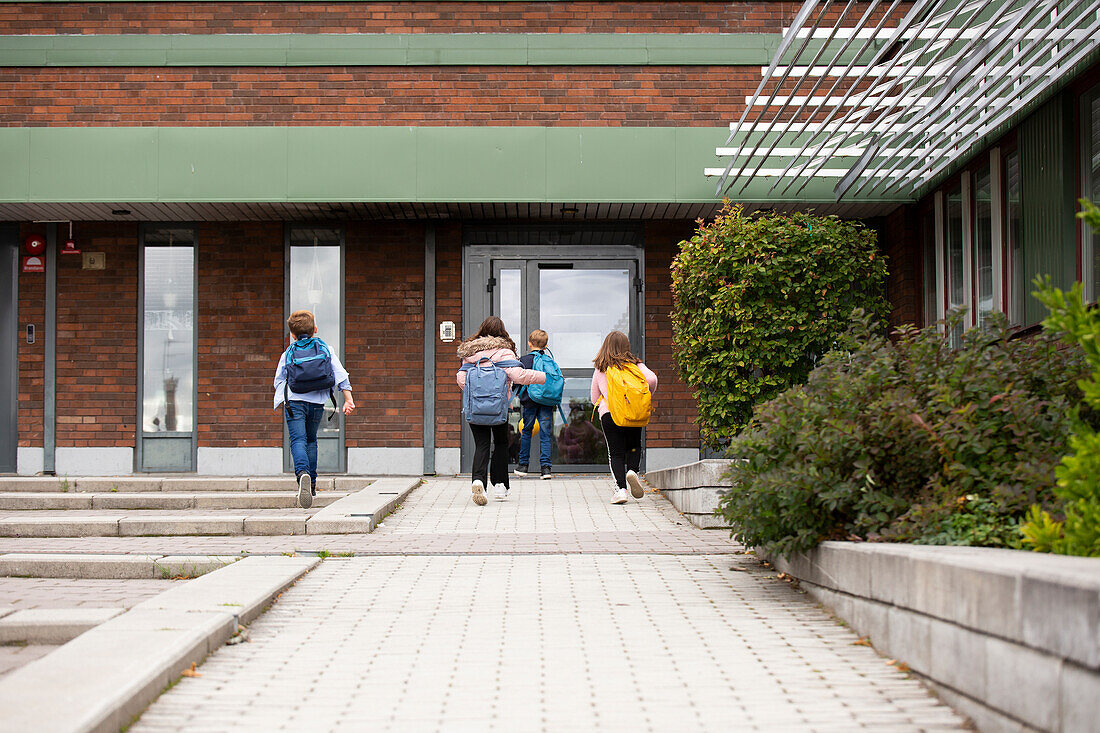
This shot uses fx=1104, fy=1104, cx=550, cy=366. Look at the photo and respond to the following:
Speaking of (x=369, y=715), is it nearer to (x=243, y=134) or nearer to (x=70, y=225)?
(x=243, y=134)

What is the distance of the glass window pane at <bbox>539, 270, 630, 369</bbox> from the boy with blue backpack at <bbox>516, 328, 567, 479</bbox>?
121 centimetres

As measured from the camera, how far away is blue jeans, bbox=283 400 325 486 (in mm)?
9773

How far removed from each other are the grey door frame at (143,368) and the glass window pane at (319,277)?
122 cm

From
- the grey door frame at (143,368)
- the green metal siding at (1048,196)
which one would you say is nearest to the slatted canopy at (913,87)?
the green metal siding at (1048,196)

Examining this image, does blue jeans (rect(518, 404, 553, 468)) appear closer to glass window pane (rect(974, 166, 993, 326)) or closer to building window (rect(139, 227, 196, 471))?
building window (rect(139, 227, 196, 471))

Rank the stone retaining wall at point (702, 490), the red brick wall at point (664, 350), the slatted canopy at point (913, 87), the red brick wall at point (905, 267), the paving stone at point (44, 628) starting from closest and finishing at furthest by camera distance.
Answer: the paving stone at point (44, 628), the slatted canopy at point (913, 87), the stone retaining wall at point (702, 490), the red brick wall at point (905, 267), the red brick wall at point (664, 350)

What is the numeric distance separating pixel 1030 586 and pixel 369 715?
7.26ft

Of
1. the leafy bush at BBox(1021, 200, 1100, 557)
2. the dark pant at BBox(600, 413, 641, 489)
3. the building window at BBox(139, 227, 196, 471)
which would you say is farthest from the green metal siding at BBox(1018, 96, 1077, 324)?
the building window at BBox(139, 227, 196, 471)

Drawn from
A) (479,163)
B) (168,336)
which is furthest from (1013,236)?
(168,336)

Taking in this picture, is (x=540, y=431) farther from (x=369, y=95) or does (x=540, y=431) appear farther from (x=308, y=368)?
(x=369, y=95)

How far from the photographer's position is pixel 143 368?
13797mm

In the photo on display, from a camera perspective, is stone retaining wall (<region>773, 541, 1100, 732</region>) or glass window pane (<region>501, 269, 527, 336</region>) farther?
glass window pane (<region>501, 269, 527, 336</region>)

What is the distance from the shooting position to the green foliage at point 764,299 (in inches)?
400

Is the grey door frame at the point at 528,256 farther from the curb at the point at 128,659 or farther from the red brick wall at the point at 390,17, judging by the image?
the curb at the point at 128,659
